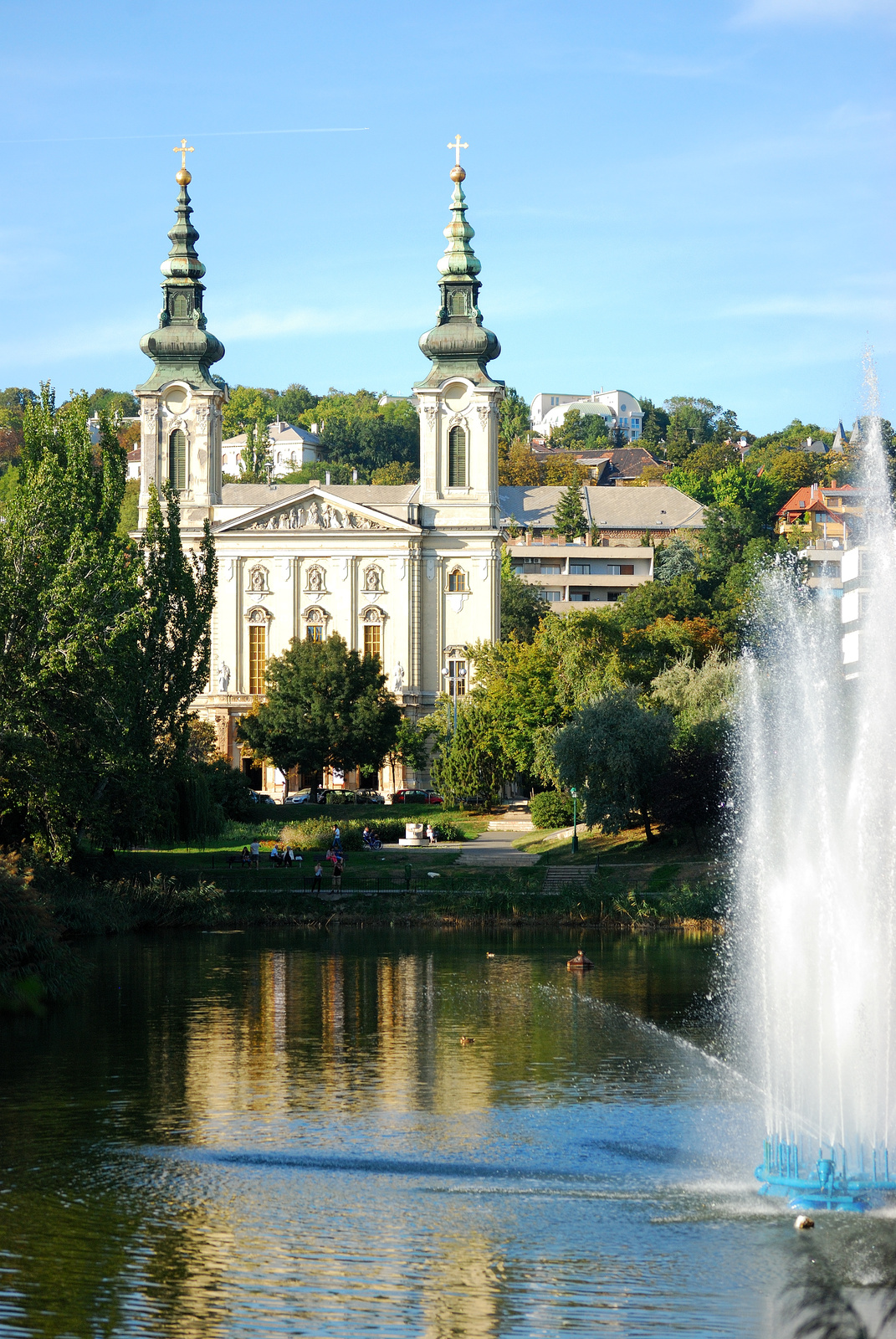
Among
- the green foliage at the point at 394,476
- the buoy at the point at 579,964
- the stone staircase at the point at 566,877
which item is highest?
the green foliage at the point at 394,476

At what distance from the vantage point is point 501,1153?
816 inches

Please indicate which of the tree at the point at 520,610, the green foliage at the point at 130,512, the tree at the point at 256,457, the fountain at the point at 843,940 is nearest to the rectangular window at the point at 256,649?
the tree at the point at 520,610

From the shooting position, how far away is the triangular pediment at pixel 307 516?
97.9 m

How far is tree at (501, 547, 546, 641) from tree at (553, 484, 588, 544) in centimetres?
2091

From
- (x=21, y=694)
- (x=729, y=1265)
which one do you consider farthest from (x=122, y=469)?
(x=729, y=1265)

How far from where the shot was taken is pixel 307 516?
324 feet

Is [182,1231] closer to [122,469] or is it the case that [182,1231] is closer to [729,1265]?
[729,1265]

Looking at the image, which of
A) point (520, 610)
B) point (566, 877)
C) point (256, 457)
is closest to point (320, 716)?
point (566, 877)

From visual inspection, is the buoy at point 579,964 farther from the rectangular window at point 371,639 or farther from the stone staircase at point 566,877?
the rectangular window at point 371,639

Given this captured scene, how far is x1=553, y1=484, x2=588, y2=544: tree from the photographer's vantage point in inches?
5610

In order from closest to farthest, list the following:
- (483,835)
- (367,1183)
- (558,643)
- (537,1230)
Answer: (537,1230) < (367,1183) < (483,835) < (558,643)

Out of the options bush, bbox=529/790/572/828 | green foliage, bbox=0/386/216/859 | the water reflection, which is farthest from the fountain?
bush, bbox=529/790/572/828

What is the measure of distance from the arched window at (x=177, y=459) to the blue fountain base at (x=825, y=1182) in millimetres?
84741

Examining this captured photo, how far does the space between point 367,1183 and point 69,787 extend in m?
25.3
